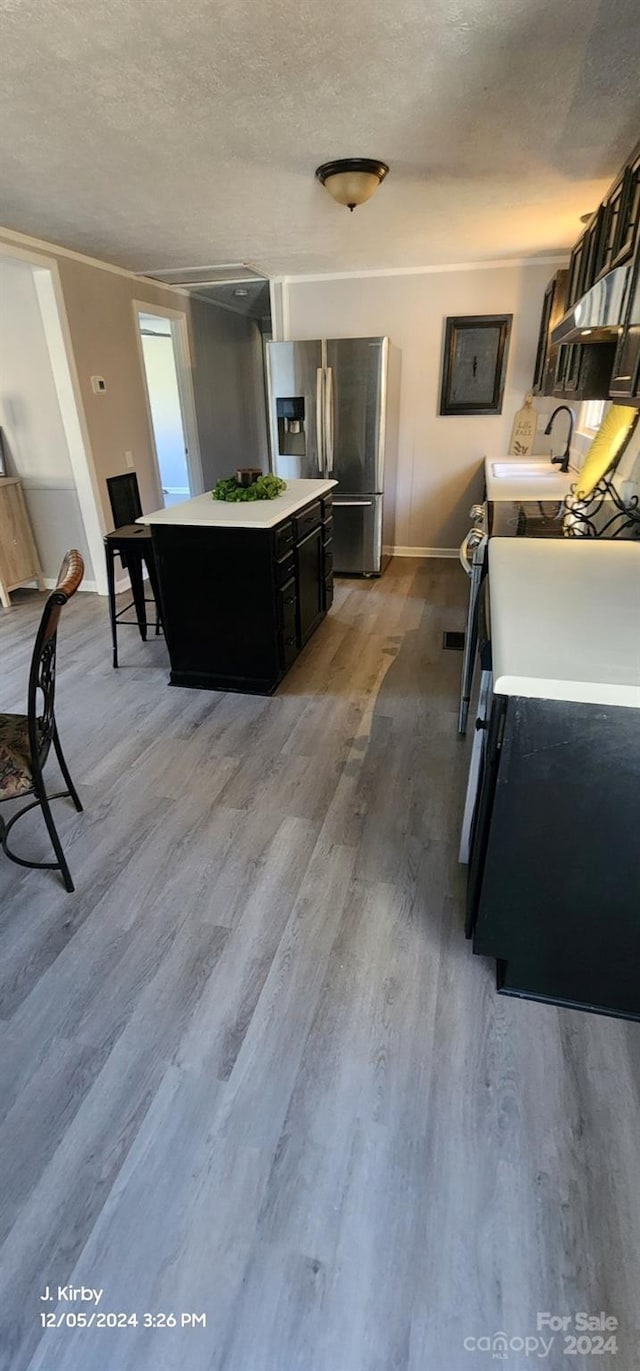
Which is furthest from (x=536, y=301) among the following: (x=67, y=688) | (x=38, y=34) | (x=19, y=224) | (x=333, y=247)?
(x=67, y=688)

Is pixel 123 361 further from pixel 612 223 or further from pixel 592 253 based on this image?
pixel 612 223

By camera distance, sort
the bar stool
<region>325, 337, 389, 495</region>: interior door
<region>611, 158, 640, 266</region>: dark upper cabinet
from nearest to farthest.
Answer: <region>611, 158, 640, 266</region>: dark upper cabinet, the bar stool, <region>325, 337, 389, 495</region>: interior door

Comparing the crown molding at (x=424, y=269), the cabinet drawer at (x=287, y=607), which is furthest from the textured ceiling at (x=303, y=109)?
the cabinet drawer at (x=287, y=607)

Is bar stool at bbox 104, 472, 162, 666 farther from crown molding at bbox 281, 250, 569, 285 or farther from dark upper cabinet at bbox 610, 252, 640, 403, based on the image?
crown molding at bbox 281, 250, 569, 285

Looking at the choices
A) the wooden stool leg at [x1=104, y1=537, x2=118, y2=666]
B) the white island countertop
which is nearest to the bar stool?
the wooden stool leg at [x1=104, y1=537, x2=118, y2=666]

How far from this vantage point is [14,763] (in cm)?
177

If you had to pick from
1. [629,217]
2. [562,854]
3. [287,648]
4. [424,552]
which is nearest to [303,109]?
[629,217]

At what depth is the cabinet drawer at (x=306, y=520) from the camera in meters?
3.11

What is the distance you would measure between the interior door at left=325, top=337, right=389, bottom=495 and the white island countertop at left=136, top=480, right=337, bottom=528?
4.78 feet

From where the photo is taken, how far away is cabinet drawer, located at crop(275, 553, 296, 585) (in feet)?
9.45

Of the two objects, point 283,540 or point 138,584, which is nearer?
point 283,540

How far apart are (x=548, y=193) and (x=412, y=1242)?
3963 mm

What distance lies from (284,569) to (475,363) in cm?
308

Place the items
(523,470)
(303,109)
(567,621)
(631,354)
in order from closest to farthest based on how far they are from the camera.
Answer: (567,621) → (631,354) → (303,109) → (523,470)
